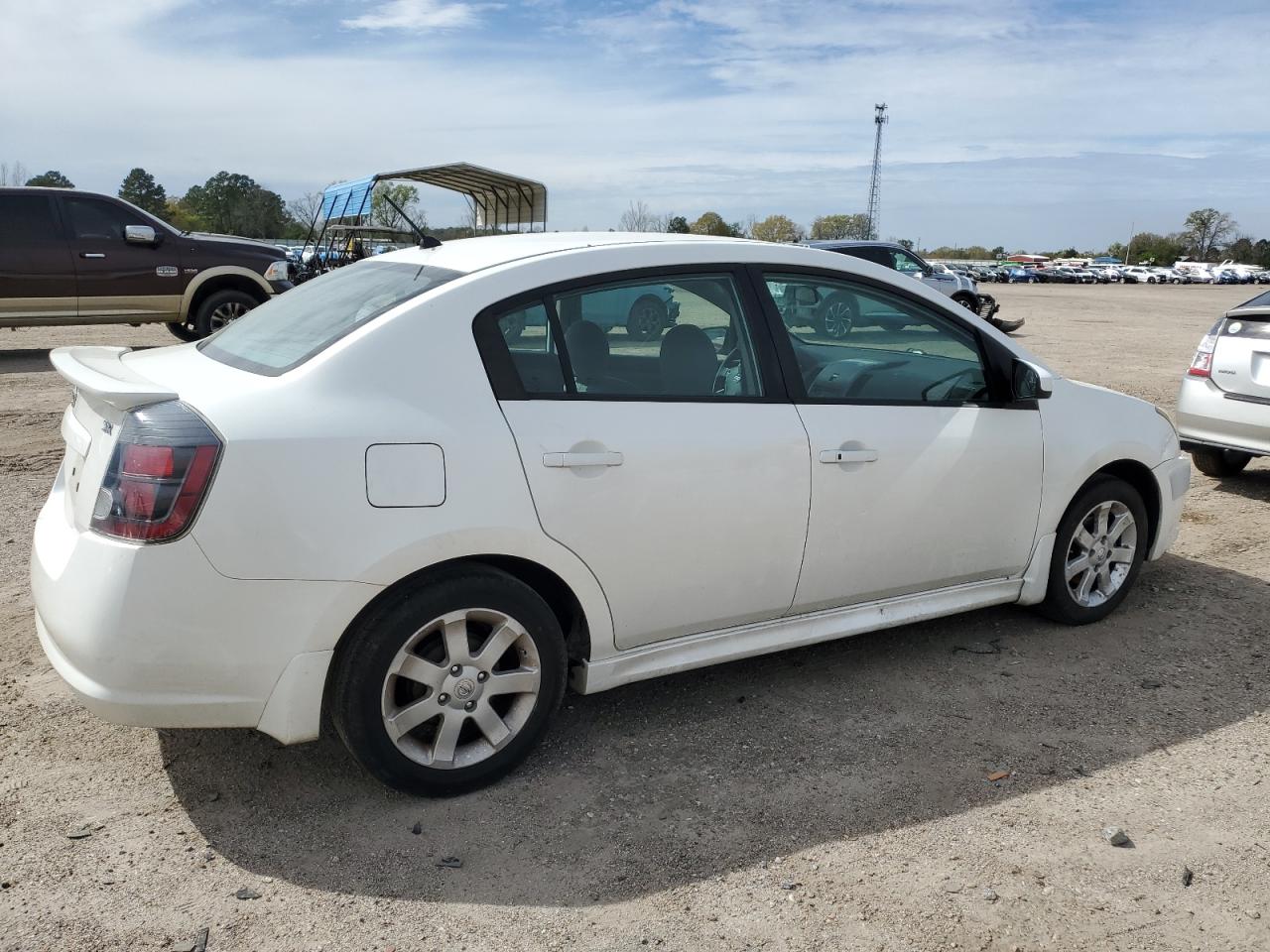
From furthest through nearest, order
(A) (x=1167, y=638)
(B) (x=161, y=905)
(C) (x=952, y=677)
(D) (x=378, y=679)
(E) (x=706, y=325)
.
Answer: (A) (x=1167, y=638) < (C) (x=952, y=677) < (E) (x=706, y=325) < (D) (x=378, y=679) < (B) (x=161, y=905)

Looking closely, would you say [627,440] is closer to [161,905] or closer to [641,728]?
[641,728]

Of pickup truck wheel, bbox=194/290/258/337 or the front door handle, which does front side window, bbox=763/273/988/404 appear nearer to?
the front door handle

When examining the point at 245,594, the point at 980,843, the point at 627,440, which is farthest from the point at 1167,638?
the point at 245,594

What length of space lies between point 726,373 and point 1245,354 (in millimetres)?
4792

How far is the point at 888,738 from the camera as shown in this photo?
366 cm

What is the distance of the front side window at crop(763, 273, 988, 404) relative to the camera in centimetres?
380

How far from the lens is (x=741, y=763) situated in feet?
11.4

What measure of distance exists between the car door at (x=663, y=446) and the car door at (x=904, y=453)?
13 centimetres

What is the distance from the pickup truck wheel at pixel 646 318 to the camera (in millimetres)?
3516

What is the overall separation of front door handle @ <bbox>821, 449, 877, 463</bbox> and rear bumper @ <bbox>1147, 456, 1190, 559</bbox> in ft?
5.57

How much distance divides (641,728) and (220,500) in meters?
1.65

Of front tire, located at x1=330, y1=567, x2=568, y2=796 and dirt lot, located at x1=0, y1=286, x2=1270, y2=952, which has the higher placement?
front tire, located at x1=330, y1=567, x2=568, y2=796

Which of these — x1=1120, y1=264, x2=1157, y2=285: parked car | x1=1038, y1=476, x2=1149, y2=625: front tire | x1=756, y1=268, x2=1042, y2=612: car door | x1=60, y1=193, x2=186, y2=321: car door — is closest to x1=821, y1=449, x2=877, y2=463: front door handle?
x1=756, y1=268, x2=1042, y2=612: car door

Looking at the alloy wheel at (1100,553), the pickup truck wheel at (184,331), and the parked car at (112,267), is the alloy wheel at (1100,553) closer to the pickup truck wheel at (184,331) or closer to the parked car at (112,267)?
the parked car at (112,267)
